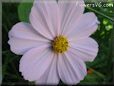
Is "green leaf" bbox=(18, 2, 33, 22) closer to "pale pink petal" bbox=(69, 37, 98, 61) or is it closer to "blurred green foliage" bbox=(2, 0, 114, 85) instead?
"blurred green foliage" bbox=(2, 0, 114, 85)

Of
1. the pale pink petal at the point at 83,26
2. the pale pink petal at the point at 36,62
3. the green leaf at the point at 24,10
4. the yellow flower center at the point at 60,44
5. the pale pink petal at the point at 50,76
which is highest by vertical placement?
the green leaf at the point at 24,10

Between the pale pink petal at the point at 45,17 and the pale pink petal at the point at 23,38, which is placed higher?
the pale pink petal at the point at 45,17

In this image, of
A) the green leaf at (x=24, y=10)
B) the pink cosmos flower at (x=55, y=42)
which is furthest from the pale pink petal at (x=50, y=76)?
the green leaf at (x=24, y=10)

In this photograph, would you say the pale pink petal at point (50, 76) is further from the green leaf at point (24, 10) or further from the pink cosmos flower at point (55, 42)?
the green leaf at point (24, 10)

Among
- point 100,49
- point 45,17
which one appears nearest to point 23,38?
point 45,17

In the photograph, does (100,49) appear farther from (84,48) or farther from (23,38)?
(23,38)

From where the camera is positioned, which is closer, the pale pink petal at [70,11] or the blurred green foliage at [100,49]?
the pale pink petal at [70,11]

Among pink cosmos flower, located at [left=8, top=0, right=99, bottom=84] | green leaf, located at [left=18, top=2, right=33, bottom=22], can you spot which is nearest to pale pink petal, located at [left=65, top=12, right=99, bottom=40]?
pink cosmos flower, located at [left=8, top=0, right=99, bottom=84]
